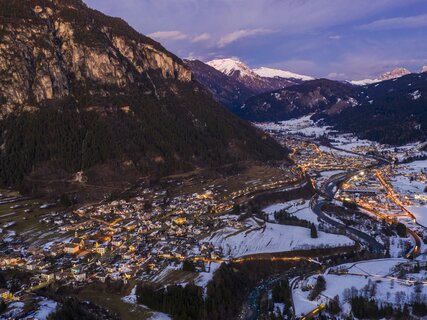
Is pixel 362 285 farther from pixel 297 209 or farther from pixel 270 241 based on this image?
pixel 297 209

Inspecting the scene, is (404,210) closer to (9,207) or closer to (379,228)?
(379,228)

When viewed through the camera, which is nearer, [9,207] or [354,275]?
[354,275]

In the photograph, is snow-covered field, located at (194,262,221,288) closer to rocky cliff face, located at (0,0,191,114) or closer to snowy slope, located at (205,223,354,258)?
snowy slope, located at (205,223,354,258)

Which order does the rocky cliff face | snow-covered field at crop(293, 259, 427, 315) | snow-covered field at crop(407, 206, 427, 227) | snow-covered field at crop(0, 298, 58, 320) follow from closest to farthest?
1. snow-covered field at crop(0, 298, 58, 320)
2. snow-covered field at crop(293, 259, 427, 315)
3. snow-covered field at crop(407, 206, 427, 227)
4. the rocky cliff face

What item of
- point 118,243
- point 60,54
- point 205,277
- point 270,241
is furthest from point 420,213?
point 60,54

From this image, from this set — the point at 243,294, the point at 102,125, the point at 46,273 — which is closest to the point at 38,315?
the point at 46,273

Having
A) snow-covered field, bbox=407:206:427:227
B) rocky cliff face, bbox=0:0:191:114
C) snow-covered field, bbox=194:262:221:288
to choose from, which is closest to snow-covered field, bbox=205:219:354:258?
snow-covered field, bbox=194:262:221:288
